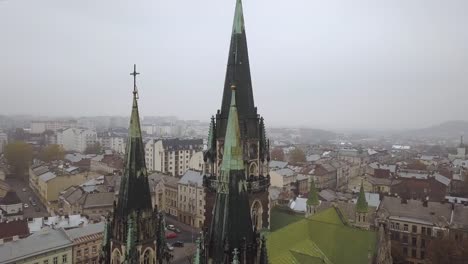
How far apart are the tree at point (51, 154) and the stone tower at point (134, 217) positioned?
78.9m

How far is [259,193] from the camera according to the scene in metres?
16.7

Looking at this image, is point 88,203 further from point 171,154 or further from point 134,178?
point 134,178

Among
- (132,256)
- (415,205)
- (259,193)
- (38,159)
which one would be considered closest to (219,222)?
(132,256)

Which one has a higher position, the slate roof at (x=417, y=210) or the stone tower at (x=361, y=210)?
the stone tower at (x=361, y=210)

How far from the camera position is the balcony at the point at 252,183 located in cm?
1634

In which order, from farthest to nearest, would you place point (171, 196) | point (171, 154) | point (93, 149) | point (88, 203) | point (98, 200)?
point (93, 149) < point (171, 154) < point (171, 196) < point (98, 200) < point (88, 203)

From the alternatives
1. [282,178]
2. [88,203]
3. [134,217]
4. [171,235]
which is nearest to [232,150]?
[134,217]

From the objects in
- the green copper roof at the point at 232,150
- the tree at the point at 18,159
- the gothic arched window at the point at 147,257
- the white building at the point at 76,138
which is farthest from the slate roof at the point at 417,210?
the white building at the point at 76,138

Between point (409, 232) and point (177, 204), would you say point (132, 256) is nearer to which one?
point (409, 232)

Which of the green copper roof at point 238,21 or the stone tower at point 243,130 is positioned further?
the green copper roof at point 238,21

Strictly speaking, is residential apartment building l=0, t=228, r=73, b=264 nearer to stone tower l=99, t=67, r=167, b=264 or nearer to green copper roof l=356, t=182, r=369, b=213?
stone tower l=99, t=67, r=167, b=264

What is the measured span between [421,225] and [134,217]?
34.2m

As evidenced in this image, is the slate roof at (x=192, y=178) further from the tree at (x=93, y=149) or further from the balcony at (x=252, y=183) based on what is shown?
the tree at (x=93, y=149)

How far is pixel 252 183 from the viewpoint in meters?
16.4
